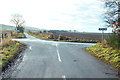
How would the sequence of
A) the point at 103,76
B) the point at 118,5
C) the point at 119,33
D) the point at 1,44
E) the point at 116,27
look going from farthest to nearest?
the point at 1,44 → the point at 118,5 → the point at 116,27 → the point at 119,33 → the point at 103,76

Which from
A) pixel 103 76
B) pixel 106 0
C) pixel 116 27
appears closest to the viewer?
pixel 103 76

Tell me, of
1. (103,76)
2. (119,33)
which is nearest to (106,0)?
(119,33)

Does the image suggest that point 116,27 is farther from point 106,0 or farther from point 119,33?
point 106,0

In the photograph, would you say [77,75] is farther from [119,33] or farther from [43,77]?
[119,33]

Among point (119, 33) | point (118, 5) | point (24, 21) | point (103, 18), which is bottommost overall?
point (119, 33)

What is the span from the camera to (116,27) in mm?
11844

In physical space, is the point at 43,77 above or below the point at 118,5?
below

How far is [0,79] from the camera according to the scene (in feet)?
20.1

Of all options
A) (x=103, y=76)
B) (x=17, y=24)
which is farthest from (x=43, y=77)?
(x=17, y=24)

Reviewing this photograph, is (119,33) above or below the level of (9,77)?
above

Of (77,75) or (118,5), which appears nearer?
(77,75)

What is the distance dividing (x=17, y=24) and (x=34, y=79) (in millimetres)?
63007

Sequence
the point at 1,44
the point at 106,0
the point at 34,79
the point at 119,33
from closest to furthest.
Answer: the point at 34,79, the point at 119,33, the point at 106,0, the point at 1,44

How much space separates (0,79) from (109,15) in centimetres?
1147
